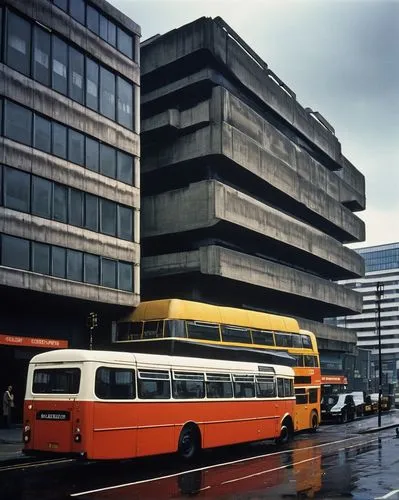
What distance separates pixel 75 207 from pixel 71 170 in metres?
1.95

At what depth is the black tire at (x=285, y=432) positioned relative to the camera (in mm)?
27289

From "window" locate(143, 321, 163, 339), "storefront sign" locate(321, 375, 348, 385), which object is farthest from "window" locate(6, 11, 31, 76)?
"storefront sign" locate(321, 375, 348, 385)

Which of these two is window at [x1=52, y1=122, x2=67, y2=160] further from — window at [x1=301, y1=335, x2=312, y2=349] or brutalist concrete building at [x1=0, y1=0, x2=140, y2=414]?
window at [x1=301, y1=335, x2=312, y2=349]

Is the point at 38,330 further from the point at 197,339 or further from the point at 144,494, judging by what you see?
the point at 144,494

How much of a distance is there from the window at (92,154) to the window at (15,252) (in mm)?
6492

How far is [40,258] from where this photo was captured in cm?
3397

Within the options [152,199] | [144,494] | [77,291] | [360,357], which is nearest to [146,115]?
[152,199]

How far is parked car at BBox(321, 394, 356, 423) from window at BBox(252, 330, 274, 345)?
13177mm

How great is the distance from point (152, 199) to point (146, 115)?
8.04m

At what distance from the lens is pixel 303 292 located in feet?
202

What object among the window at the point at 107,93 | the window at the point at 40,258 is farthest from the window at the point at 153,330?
the window at the point at 107,93

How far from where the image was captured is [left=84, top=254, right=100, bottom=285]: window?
3675 cm

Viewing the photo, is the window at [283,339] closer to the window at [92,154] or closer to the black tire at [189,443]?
the black tire at [189,443]

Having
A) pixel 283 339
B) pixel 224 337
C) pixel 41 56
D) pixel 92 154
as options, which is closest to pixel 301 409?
pixel 283 339
